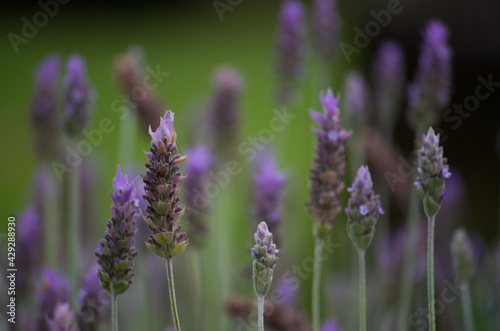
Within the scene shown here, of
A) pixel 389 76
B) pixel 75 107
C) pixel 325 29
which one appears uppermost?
pixel 325 29

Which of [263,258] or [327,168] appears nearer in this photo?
[263,258]

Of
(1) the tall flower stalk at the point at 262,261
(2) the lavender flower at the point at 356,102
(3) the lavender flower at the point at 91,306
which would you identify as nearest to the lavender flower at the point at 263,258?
(1) the tall flower stalk at the point at 262,261

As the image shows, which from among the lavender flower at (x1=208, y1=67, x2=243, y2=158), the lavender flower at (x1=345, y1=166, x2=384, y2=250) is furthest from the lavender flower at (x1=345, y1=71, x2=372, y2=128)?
the lavender flower at (x1=345, y1=166, x2=384, y2=250)

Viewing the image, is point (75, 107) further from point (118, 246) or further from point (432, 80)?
point (432, 80)

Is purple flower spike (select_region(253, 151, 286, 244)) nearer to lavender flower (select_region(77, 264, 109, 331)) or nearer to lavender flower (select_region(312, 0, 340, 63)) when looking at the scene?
lavender flower (select_region(77, 264, 109, 331))

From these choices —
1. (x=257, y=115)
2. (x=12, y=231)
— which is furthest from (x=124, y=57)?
(x=257, y=115)

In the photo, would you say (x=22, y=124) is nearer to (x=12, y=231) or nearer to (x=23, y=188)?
(x=23, y=188)

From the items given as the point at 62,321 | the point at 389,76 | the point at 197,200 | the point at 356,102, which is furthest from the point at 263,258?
the point at 389,76
